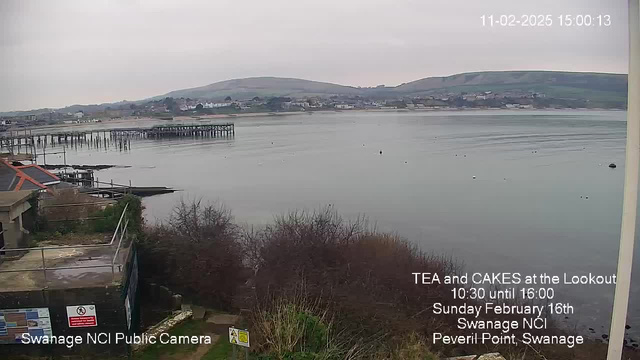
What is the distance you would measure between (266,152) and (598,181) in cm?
1911

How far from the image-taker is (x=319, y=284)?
734 centimetres

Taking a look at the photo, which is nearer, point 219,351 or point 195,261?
point 219,351

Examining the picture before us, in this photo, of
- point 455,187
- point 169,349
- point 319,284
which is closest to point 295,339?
point 169,349

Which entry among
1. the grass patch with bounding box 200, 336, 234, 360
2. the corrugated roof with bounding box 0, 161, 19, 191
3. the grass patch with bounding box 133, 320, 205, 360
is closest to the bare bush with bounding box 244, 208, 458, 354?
the grass patch with bounding box 200, 336, 234, 360

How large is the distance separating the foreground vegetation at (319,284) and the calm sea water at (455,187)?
2008mm

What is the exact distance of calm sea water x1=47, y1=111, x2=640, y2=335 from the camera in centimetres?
1132

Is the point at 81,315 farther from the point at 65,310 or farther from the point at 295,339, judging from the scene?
the point at 295,339

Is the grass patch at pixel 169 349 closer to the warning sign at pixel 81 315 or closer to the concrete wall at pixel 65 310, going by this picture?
the concrete wall at pixel 65 310

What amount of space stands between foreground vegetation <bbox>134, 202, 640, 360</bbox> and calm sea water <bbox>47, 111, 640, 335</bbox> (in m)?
2.01

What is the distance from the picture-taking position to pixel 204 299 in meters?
7.82

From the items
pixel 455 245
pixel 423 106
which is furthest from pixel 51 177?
→ pixel 423 106

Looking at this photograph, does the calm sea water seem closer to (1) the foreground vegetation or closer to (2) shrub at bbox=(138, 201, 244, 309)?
(1) the foreground vegetation

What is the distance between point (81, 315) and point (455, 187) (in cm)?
1586

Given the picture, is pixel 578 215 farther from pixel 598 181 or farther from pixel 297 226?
pixel 297 226
